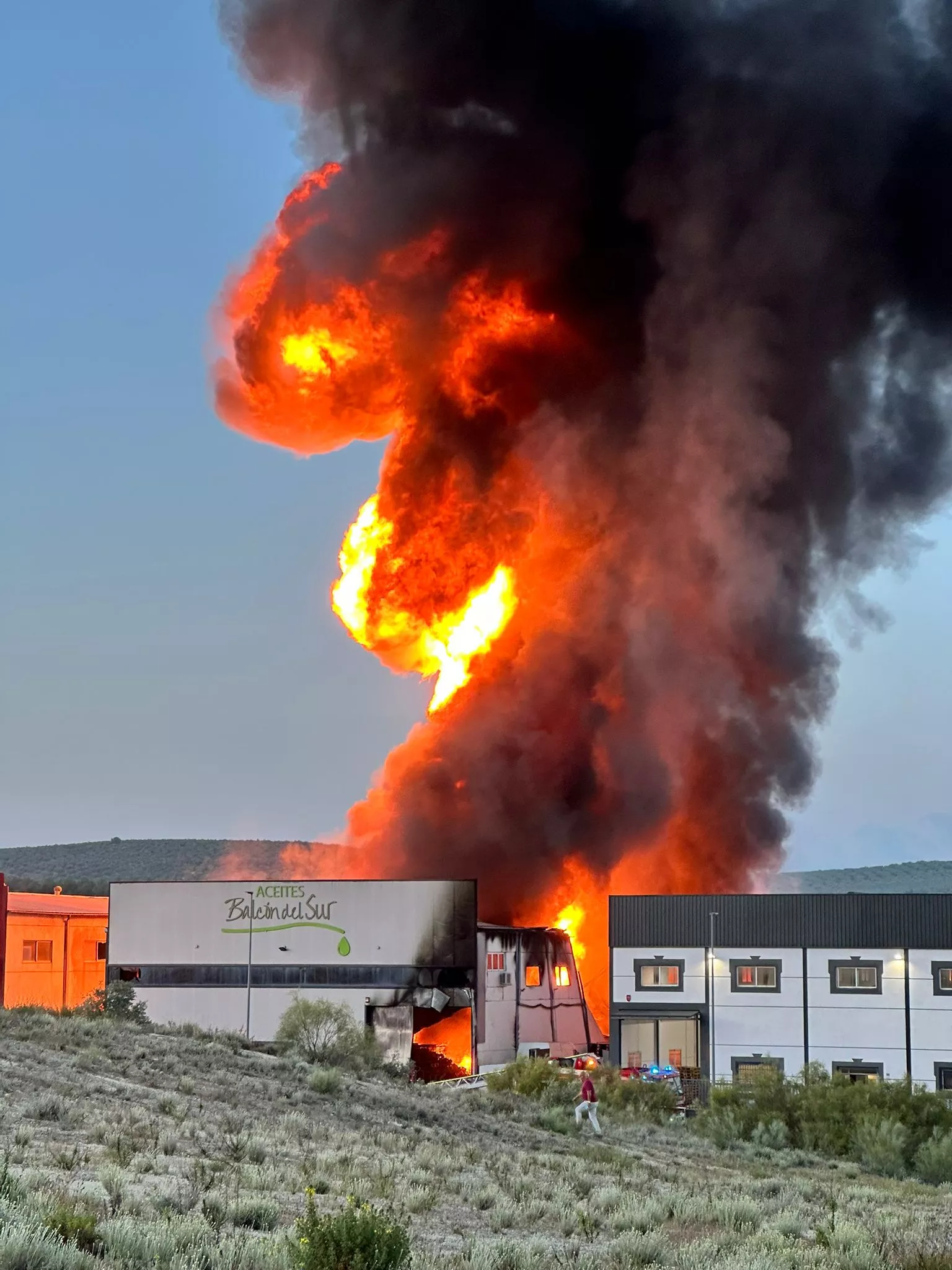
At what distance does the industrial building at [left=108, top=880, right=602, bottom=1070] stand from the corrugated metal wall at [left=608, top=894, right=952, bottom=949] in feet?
27.0

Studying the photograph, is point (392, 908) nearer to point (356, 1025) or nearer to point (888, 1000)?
point (356, 1025)

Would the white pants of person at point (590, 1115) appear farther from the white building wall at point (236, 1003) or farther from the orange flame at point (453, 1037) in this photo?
the white building wall at point (236, 1003)

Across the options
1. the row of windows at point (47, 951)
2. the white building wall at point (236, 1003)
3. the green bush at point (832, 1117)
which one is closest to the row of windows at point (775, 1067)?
the green bush at point (832, 1117)

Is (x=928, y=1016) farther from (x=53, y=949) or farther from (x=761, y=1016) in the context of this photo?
(x=53, y=949)

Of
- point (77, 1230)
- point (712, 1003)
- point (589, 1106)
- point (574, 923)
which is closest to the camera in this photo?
point (77, 1230)

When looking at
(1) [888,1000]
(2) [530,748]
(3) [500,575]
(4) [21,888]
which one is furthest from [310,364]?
(4) [21,888]

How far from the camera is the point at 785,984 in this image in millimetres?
61594


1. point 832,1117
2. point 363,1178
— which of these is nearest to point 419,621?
point 832,1117

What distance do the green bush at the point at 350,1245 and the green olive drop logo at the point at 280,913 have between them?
56.8 m

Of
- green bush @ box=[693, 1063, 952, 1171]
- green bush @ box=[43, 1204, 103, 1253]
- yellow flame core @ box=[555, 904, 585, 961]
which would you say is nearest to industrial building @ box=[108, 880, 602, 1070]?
yellow flame core @ box=[555, 904, 585, 961]

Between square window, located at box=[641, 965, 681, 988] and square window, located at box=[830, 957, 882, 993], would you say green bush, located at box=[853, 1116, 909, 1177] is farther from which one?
square window, located at box=[641, 965, 681, 988]

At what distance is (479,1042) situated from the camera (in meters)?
68.1

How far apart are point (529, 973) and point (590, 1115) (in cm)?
3574

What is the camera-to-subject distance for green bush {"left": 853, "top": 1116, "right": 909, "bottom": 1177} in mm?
37906
